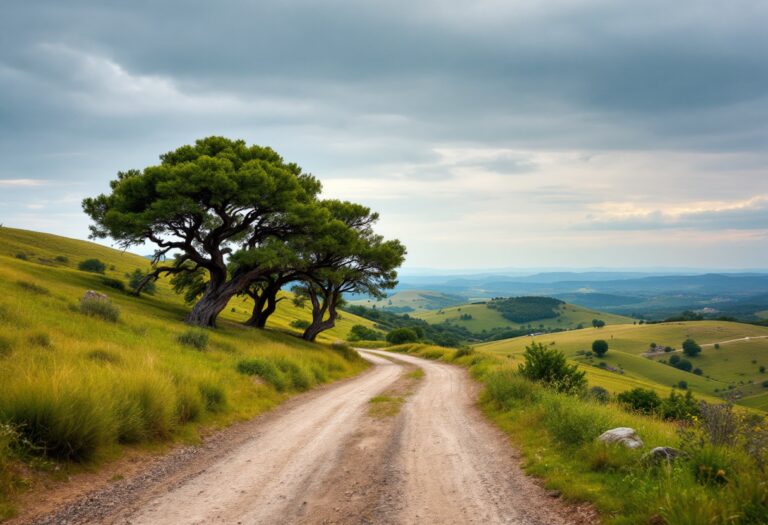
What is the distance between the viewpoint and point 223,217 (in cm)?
2930

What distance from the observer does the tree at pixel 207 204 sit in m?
26.7

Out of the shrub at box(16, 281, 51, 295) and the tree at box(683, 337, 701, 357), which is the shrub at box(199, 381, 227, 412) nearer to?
the shrub at box(16, 281, 51, 295)

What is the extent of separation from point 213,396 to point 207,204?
1812cm

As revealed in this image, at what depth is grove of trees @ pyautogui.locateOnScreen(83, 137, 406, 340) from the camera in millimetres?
26891

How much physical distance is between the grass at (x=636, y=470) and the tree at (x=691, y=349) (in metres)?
212

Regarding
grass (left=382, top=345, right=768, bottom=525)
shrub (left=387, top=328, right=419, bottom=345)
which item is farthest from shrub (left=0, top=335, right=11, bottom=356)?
shrub (left=387, top=328, right=419, bottom=345)

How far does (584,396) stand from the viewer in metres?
14.3

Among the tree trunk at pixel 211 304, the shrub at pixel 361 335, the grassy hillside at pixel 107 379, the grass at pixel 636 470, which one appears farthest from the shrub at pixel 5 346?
the shrub at pixel 361 335

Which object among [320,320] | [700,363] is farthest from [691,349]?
[320,320]

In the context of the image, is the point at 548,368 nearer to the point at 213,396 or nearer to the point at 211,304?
the point at 213,396

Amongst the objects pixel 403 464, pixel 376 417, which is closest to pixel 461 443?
pixel 403 464

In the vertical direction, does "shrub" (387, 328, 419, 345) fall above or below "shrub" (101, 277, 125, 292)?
below

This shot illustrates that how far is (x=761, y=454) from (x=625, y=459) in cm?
220

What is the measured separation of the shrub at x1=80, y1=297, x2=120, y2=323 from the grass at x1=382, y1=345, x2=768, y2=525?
18184mm
